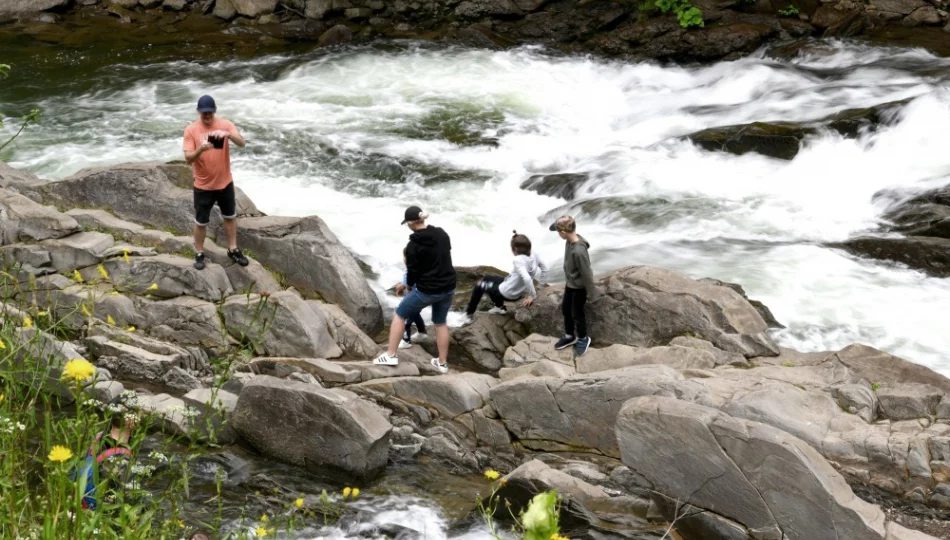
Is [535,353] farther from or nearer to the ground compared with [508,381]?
nearer to the ground

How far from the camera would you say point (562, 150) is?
639 inches

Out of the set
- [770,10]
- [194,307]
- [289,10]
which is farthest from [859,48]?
[194,307]

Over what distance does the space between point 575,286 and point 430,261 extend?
59.0 inches

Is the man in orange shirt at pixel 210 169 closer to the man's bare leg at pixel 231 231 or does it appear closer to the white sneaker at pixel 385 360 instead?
the man's bare leg at pixel 231 231

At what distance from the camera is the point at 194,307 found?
9633 millimetres

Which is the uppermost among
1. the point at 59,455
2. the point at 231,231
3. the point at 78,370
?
the point at 78,370

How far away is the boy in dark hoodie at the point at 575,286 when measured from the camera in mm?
9188

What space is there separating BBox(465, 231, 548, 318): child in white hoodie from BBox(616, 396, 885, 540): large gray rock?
10.2ft

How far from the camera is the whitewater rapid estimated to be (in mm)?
12000

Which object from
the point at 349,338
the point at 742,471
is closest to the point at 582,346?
the point at 349,338

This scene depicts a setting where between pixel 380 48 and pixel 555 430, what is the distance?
15.2 metres

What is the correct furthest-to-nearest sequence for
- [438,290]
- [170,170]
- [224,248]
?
[170,170]
[224,248]
[438,290]

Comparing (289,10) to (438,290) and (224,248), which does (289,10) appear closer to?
(224,248)

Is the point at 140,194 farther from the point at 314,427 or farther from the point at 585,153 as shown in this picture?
the point at 585,153
